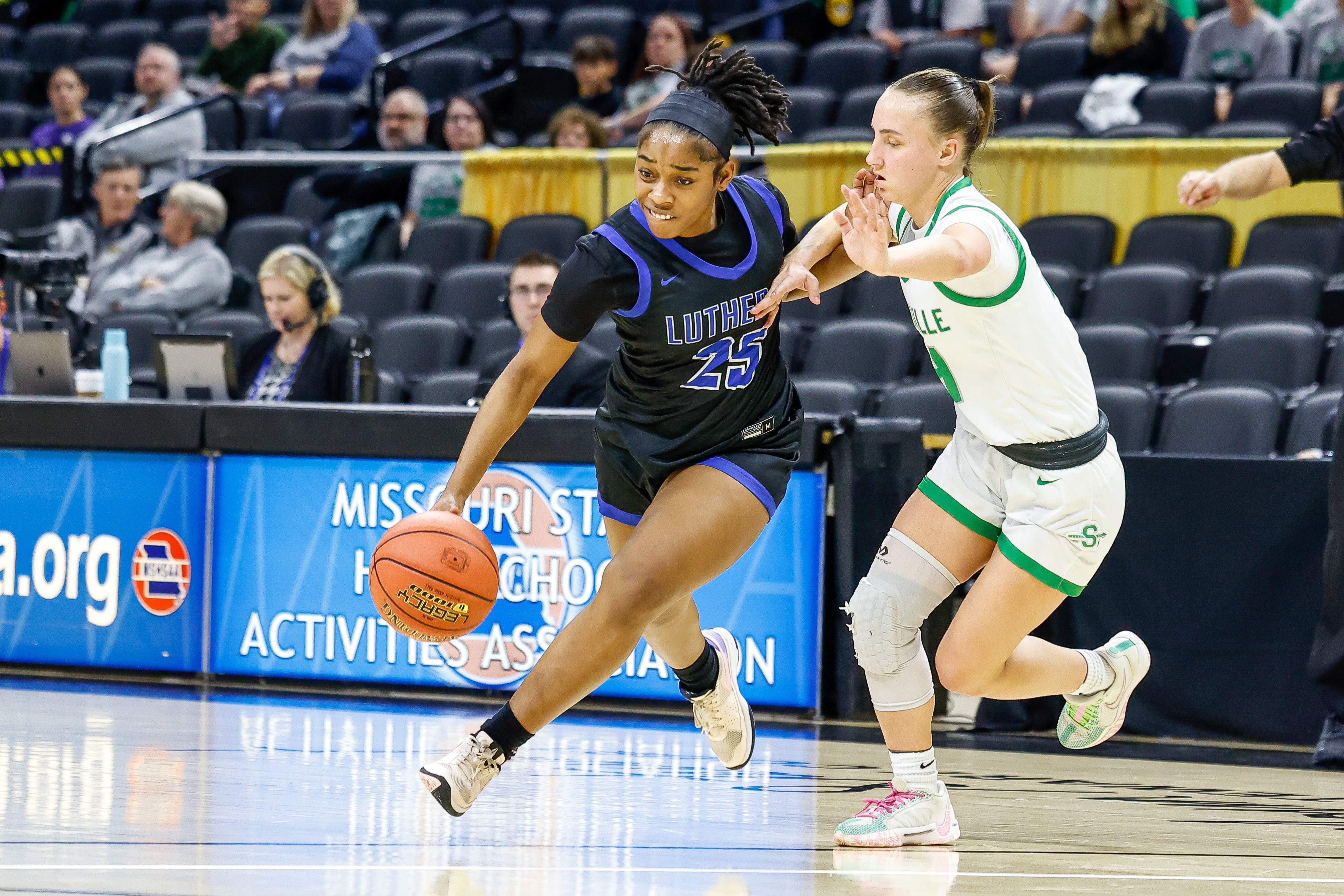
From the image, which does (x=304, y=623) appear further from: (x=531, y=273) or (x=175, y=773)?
(x=175, y=773)

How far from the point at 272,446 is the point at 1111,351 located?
356 cm

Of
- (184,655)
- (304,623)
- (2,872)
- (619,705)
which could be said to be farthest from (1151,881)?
(184,655)

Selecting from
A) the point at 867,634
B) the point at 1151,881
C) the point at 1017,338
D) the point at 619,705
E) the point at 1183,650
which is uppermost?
the point at 1017,338

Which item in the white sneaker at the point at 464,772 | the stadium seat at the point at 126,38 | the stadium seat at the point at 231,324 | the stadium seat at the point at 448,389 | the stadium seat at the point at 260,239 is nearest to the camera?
the white sneaker at the point at 464,772

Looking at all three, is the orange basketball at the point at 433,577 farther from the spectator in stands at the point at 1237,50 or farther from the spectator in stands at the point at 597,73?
the spectator in stands at the point at 597,73

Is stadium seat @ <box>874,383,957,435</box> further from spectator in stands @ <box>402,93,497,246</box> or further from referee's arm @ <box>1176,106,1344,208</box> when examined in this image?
spectator in stands @ <box>402,93,497,246</box>

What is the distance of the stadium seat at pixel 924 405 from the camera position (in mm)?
6973

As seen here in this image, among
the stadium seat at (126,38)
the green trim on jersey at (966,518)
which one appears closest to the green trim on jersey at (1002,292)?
the green trim on jersey at (966,518)

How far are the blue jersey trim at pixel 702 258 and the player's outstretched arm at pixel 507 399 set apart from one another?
279mm

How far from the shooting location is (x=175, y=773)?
4.16 metres

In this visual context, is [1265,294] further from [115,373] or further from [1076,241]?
[115,373]

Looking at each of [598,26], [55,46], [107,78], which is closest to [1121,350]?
[598,26]

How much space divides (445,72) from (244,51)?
174 centimetres

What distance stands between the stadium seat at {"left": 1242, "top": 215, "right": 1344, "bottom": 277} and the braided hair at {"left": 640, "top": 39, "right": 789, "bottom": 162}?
4528 mm
